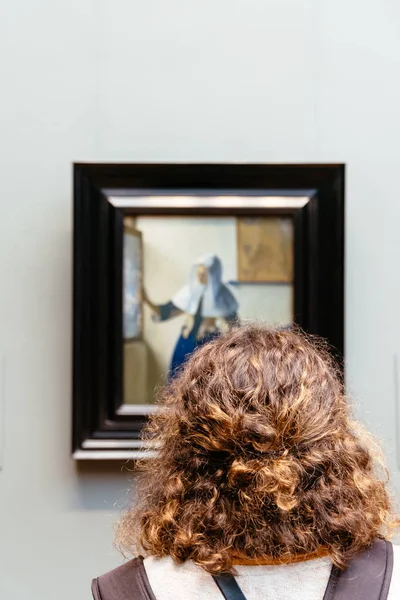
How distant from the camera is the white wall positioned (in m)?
1.75

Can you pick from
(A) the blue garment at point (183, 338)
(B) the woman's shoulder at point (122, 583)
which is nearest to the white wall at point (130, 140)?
(A) the blue garment at point (183, 338)

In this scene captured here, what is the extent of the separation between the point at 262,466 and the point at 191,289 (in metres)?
0.88

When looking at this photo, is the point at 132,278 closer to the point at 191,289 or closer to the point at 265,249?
the point at 191,289

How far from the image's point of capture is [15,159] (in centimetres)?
177

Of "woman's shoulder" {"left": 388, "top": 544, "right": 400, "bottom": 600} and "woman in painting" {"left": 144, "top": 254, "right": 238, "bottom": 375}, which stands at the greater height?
"woman in painting" {"left": 144, "top": 254, "right": 238, "bottom": 375}

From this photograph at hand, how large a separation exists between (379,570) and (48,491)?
3.56ft

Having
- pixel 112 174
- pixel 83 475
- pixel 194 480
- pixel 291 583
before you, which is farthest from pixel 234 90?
pixel 291 583

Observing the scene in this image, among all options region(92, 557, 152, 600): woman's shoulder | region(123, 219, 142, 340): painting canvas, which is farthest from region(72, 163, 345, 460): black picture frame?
region(92, 557, 152, 600): woman's shoulder

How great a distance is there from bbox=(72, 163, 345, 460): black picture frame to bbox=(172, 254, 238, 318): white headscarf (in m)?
0.15

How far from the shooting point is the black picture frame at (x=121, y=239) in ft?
5.48

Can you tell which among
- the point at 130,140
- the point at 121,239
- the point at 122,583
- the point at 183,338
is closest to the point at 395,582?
the point at 122,583

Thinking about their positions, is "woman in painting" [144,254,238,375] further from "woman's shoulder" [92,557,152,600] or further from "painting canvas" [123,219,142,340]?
"woman's shoulder" [92,557,152,600]

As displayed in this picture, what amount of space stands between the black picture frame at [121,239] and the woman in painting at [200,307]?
12 cm

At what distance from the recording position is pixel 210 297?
1702mm
